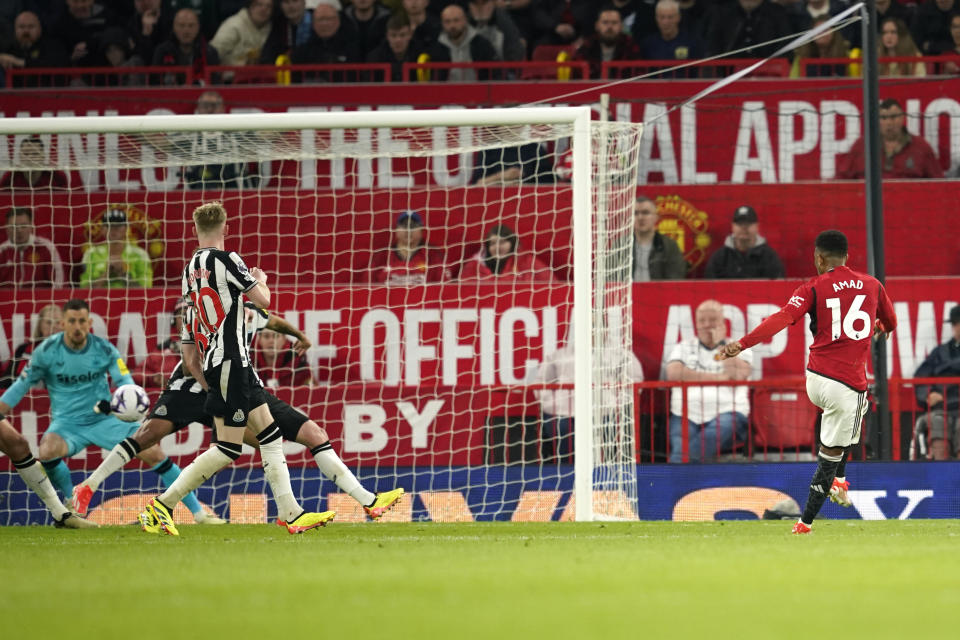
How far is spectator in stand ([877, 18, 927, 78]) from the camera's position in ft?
46.1

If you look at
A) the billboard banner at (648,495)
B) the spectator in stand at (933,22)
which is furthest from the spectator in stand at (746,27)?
the billboard banner at (648,495)

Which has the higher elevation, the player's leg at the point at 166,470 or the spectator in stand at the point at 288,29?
the spectator in stand at the point at 288,29

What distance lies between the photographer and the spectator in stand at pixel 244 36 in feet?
48.0

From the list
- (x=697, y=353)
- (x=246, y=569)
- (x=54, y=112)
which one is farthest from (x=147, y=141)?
(x=246, y=569)

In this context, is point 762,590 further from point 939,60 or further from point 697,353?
point 939,60

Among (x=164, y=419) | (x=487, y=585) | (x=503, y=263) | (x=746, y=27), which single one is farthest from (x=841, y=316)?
(x=746, y=27)

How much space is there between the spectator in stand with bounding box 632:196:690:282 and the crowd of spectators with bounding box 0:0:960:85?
2.59m

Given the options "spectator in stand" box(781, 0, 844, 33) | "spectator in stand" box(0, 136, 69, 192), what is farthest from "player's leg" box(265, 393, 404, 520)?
"spectator in stand" box(781, 0, 844, 33)

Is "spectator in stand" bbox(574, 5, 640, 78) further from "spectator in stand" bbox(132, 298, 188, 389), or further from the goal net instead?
"spectator in stand" bbox(132, 298, 188, 389)

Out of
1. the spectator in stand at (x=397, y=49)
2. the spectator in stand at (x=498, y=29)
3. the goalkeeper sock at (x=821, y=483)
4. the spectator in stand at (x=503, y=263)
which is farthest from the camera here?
the spectator in stand at (x=498, y=29)

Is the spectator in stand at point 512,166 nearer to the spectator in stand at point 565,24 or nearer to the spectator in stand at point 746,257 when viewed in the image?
the spectator in stand at point 746,257

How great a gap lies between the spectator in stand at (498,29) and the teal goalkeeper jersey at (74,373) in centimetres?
597

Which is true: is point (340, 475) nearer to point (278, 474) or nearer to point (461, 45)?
point (278, 474)

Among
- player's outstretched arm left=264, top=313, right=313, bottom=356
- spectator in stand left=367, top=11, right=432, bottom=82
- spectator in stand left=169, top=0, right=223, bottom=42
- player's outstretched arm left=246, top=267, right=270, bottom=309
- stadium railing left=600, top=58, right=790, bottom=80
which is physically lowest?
player's outstretched arm left=264, top=313, right=313, bottom=356
